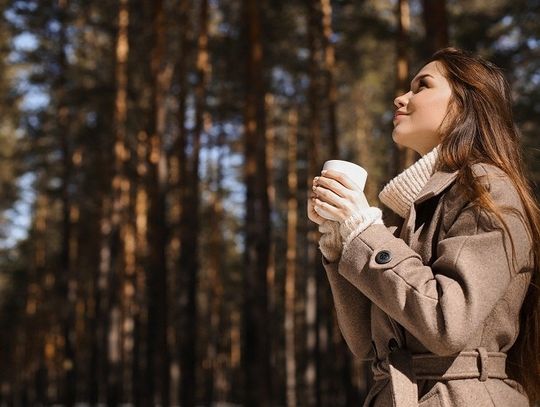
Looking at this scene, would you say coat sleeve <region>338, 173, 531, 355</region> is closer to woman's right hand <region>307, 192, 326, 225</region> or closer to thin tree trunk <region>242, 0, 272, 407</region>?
woman's right hand <region>307, 192, 326, 225</region>

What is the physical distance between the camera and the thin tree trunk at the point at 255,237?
14453 mm

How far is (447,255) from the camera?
180 centimetres

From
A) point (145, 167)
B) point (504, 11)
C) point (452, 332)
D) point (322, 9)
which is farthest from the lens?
point (145, 167)

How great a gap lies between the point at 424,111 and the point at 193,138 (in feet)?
53.1

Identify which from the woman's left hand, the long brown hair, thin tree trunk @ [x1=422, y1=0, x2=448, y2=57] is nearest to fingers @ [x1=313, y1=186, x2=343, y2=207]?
the woman's left hand

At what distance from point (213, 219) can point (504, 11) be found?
48.2 ft

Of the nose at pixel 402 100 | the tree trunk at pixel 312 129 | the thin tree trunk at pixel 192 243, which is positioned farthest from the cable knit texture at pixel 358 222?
the tree trunk at pixel 312 129

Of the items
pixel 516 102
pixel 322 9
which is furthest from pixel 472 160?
pixel 322 9

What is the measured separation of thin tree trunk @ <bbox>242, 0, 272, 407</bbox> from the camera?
47.4ft

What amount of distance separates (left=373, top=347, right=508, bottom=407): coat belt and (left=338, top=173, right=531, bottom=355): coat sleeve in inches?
3.5

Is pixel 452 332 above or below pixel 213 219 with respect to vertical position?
below

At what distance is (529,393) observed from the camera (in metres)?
2.06

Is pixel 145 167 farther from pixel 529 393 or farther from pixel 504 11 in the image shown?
pixel 529 393

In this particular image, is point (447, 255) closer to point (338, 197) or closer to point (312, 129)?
point (338, 197)
